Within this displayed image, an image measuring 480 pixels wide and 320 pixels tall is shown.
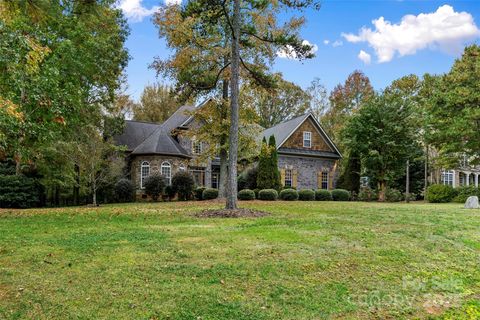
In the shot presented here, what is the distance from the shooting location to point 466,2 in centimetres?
1099

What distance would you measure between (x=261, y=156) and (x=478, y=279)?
64.1 feet

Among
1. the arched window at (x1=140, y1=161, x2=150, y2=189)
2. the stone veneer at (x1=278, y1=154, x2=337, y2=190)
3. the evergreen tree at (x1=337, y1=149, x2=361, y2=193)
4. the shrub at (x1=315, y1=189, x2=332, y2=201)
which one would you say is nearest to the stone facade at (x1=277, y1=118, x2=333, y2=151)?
the stone veneer at (x1=278, y1=154, x2=337, y2=190)

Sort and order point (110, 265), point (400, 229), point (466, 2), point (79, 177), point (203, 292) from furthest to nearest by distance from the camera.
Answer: point (79, 177) → point (466, 2) → point (400, 229) → point (110, 265) → point (203, 292)

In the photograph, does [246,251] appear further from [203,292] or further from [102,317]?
[102,317]

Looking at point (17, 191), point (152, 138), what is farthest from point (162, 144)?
point (17, 191)

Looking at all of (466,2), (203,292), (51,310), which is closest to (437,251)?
(203,292)

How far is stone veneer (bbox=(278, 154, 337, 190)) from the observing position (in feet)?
95.9

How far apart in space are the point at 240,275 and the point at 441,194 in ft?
76.3

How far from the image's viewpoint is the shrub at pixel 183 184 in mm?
24578

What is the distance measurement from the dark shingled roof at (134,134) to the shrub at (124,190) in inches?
159

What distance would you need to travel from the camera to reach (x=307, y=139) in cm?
2989

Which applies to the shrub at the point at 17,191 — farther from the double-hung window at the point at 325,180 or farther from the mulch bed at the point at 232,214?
the double-hung window at the point at 325,180

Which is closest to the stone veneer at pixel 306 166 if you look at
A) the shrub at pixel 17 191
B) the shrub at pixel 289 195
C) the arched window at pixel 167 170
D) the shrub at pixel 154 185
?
the shrub at pixel 289 195

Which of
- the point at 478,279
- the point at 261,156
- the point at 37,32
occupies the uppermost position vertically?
the point at 37,32
